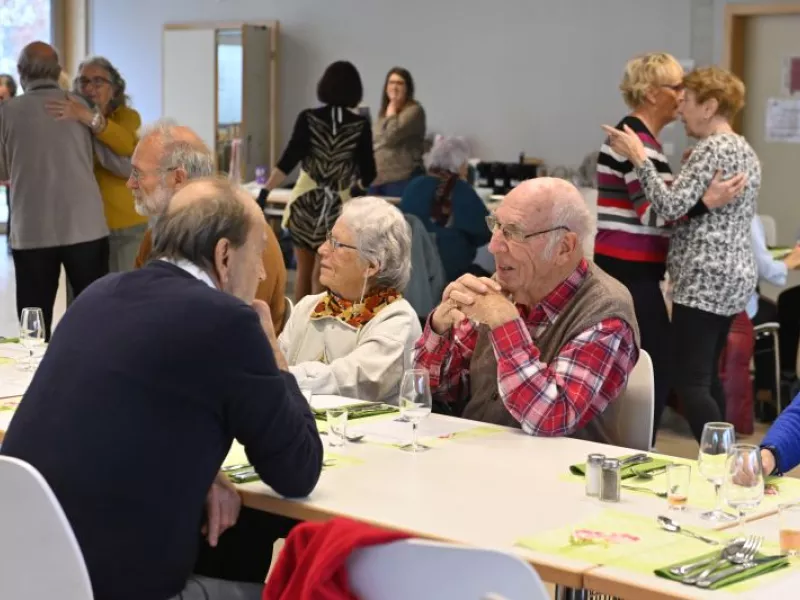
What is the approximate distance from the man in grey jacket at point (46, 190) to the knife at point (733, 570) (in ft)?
14.8

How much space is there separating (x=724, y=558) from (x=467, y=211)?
5534 mm

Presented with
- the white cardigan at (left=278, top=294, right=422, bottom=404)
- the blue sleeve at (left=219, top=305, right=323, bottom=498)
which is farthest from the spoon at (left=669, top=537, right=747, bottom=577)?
the white cardigan at (left=278, top=294, right=422, bottom=404)

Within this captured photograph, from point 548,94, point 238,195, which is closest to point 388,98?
point 548,94

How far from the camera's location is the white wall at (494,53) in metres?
10.6

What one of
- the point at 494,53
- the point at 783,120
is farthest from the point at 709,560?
the point at 494,53

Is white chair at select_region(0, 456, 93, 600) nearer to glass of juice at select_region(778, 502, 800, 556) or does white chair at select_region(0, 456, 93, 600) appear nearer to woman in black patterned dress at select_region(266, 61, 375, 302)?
glass of juice at select_region(778, 502, 800, 556)

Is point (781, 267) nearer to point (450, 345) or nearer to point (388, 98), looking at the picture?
point (450, 345)

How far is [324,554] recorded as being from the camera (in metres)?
1.78

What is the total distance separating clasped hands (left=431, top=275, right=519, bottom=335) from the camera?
319 cm

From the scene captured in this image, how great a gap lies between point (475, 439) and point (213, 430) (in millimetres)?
823

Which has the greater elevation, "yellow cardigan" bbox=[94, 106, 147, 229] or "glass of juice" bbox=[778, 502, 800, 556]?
"yellow cardigan" bbox=[94, 106, 147, 229]

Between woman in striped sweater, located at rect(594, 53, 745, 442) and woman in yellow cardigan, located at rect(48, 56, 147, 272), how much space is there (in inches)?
92.3

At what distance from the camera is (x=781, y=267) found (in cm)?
604

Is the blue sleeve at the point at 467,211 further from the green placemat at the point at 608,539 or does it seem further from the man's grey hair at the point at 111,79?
the green placemat at the point at 608,539
